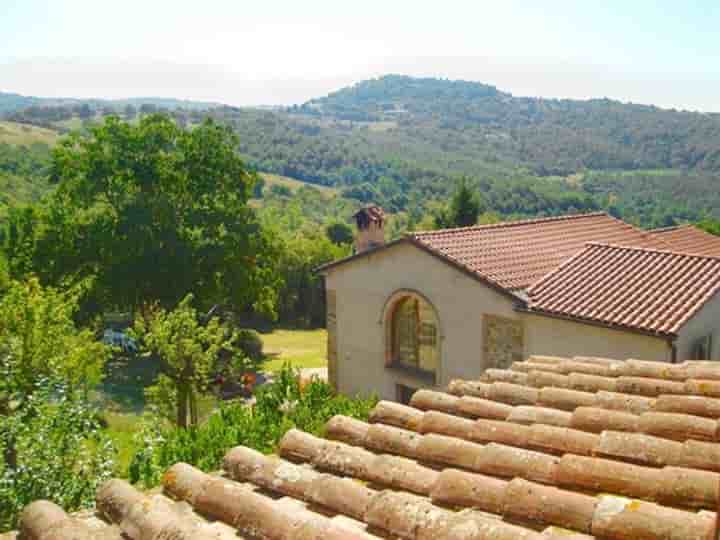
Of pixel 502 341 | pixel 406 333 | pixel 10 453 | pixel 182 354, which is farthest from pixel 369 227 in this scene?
pixel 10 453

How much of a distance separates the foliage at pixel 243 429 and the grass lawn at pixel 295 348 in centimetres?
1376

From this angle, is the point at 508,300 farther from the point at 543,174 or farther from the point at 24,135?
the point at 543,174

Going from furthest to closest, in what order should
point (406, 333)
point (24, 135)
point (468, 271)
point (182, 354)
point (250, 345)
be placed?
1. point (24, 135)
2. point (250, 345)
3. point (406, 333)
4. point (468, 271)
5. point (182, 354)

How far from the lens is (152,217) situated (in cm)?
3130

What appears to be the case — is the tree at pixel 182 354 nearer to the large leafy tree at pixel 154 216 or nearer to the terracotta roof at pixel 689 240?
the large leafy tree at pixel 154 216

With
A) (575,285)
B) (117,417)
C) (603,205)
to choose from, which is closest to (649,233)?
(575,285)

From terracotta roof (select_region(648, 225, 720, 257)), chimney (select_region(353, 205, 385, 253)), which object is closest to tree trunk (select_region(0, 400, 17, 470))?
chimney (select_region(353, 205, 385, 253))

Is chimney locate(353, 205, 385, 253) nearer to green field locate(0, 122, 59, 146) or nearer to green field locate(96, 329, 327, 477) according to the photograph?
green field locate(96, 329, 327, 477)

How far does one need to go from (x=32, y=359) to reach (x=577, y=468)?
1355cm

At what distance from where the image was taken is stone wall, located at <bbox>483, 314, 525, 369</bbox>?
17828 mm

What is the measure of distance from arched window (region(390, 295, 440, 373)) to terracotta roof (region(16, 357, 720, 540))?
47.0 feet

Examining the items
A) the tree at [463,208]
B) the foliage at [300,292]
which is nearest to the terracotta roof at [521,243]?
the tree at [463,208]

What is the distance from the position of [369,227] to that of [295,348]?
18079mm

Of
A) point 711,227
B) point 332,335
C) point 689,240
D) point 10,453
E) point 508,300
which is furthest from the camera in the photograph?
point 711,227
